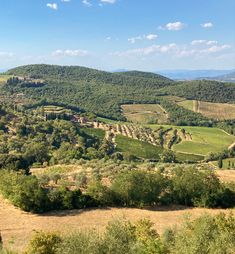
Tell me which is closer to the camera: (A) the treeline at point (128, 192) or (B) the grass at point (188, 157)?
(A) the treeline at point (128, 192)

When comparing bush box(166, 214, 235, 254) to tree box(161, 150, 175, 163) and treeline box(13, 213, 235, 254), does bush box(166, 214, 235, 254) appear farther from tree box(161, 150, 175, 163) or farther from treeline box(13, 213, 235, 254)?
tree box(161, 150, 175, 163)

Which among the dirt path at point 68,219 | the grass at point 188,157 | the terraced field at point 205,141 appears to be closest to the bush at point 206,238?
the dirt path at point 68,219

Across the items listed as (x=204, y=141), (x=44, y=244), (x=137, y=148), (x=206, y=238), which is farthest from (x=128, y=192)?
(x=204, y=141)

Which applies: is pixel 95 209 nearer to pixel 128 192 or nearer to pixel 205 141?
pixel 128 192

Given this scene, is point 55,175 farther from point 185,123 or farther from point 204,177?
point 185,123

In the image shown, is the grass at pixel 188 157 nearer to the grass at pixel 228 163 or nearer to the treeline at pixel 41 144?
the grass at pixel 228 163

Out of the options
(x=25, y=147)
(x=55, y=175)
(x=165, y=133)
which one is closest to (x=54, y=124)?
(x=25, y=147)
